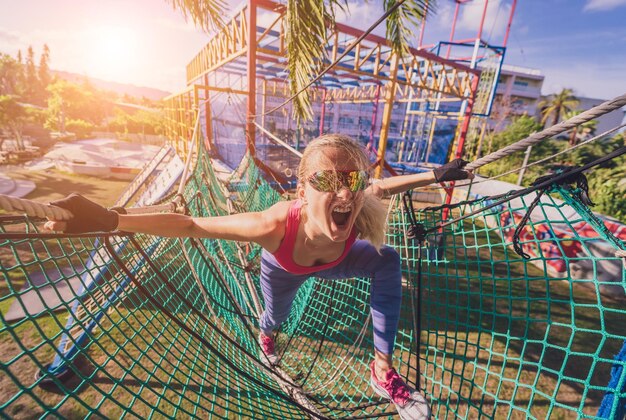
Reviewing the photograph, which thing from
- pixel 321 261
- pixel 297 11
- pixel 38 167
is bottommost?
pixel 38 167

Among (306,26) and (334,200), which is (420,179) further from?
(306,26)

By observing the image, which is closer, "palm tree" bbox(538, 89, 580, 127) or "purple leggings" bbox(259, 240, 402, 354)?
"purple leggings" bbox(259, 240, 402, 354)

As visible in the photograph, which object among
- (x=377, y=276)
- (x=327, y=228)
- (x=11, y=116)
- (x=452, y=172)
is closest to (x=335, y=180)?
(x=327, y=228)

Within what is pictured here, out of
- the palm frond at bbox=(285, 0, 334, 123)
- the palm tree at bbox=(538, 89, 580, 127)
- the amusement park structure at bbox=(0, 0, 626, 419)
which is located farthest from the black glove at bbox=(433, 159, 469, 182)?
the palm tree at bbox=(538, 89, 580, 127)

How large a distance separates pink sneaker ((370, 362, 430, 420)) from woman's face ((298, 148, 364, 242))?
3.06ft

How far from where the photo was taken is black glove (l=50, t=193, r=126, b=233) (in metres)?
0.96

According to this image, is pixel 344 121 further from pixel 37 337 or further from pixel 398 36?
pixel 37 337

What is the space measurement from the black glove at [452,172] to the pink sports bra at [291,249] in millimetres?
616

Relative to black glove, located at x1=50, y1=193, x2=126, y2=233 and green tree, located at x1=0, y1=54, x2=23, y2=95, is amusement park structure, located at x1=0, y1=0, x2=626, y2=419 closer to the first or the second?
black glove, located at x1=50, y1=193, x2=126, y2=233

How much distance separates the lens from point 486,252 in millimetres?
6531

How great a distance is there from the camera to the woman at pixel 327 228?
1.19 metres

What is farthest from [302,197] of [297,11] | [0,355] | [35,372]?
[0,355]

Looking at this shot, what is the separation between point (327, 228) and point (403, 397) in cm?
106

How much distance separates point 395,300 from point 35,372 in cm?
328
